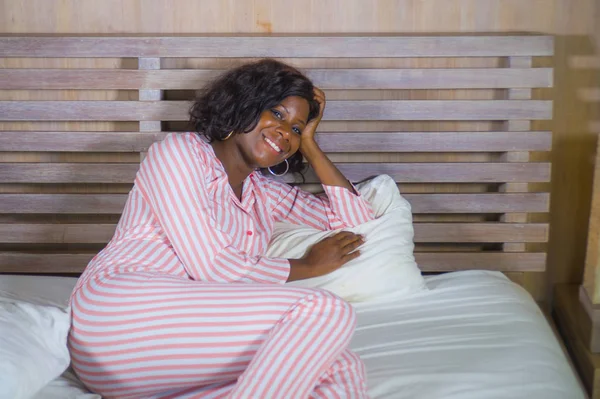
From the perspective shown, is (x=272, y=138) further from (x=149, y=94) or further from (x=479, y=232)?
(x=479, y=232)

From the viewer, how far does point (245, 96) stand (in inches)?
80.7

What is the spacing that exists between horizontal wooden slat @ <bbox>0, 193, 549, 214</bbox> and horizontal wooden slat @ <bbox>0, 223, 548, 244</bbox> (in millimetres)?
48

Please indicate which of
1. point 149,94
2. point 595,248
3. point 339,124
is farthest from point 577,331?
point 149,94

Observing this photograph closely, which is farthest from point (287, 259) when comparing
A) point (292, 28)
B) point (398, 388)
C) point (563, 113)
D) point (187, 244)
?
point (563, 113)

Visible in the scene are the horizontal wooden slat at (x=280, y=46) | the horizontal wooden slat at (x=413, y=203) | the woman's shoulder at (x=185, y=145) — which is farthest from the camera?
the horizontal wooden slat at (x=413, y=203)

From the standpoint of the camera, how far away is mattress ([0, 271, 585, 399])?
1701 millimetres

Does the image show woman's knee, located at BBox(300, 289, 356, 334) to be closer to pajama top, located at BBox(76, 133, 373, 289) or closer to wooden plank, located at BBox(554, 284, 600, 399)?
pajama top, located at BBox(76, 133, 373, 289)

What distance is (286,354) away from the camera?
1.50 meters

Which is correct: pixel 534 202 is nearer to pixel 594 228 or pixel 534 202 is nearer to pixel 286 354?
pixel 594 228

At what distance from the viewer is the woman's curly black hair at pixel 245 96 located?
1998 mm

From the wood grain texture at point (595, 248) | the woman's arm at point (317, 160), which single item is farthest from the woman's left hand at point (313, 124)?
the wood grain texture at point (595, 248)

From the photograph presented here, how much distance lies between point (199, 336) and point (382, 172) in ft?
3.38

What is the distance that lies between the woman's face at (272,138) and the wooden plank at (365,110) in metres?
0.39

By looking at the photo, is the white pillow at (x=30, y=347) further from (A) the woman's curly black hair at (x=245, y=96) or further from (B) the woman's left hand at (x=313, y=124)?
(B) the woman's left hand at (x=313, y=124)
